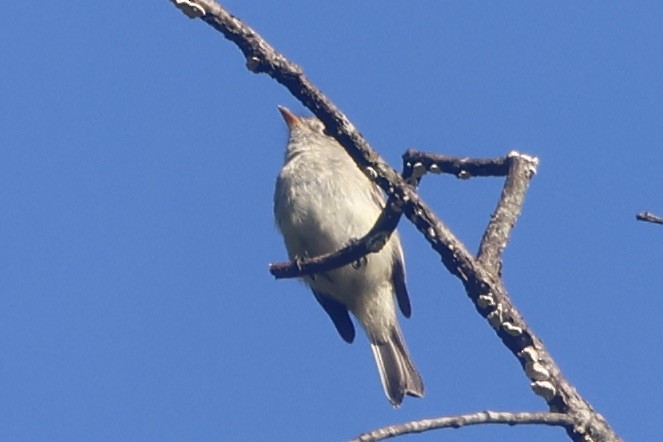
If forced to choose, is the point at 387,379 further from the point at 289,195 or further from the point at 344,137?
the point at 344,137

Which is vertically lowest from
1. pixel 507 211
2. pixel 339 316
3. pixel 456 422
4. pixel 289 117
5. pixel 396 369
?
pixel 456 422

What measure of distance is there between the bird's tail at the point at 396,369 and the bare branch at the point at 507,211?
3.71 m

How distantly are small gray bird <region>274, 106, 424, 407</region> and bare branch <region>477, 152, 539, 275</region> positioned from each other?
3.42m

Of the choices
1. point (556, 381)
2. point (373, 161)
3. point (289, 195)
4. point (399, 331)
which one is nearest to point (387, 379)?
point (399, 331)

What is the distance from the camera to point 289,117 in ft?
30.0

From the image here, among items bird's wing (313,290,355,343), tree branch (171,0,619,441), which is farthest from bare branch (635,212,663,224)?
bird's wing (313,290,355,343)

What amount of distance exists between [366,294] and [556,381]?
4831 millimetres

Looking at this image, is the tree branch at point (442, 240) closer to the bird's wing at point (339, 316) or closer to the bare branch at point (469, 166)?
the bare branch at point (469, 166)

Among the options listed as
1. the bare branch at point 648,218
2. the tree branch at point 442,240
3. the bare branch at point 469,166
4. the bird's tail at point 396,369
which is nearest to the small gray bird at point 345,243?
the bird's tail at point 396,369

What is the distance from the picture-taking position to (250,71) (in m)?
3.86

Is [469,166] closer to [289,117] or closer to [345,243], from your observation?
[345,243]

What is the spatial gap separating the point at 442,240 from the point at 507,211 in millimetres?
461

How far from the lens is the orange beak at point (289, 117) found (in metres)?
9.05

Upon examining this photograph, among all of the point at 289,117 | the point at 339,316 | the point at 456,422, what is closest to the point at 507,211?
the point at 456,422
